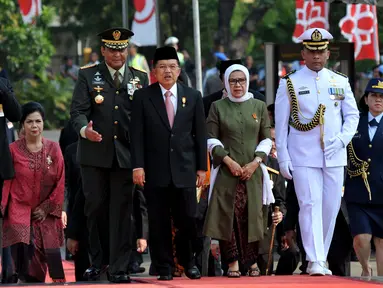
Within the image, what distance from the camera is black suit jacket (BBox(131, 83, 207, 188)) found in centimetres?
1245

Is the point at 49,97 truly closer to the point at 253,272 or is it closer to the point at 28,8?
the point at 28,8

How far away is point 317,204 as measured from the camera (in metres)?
13.1

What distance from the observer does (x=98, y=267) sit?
13211mm

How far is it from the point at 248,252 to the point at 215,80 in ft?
45.1

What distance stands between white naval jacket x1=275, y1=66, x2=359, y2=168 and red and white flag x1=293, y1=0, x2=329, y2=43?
1829 centimetres

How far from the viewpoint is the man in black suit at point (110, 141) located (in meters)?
12.5

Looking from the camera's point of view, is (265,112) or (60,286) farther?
(265,112)

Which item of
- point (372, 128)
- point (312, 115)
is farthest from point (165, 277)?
point (372, 128)

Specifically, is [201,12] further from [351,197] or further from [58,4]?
[351,197]

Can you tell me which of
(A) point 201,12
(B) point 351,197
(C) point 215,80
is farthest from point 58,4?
(B) point 351,197

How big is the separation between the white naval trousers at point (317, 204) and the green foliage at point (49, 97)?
78.5 ft

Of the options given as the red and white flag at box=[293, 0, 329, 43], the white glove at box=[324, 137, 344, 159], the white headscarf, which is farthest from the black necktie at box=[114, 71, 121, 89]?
the red and white flag at box=[293, 0, 329, 43]

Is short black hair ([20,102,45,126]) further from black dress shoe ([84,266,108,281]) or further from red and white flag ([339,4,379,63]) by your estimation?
red and white flag ([339,4,379,63])

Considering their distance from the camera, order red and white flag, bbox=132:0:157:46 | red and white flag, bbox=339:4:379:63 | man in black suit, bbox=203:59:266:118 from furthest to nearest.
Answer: red and white flag, bbox=339:4:379:63, red and white flag, bbox=132:0:157:46, man in black suit, bbox=203:59:266:118
